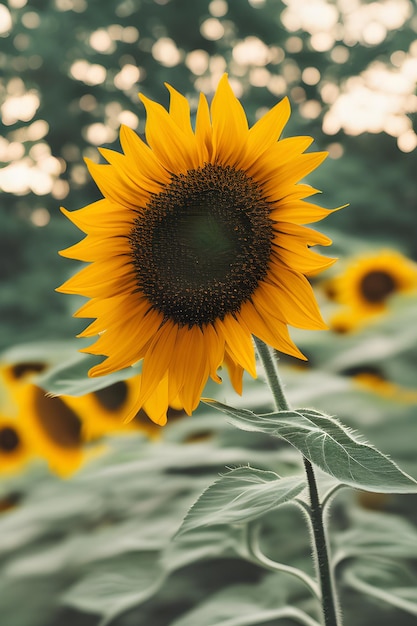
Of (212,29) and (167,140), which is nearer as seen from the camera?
(167,140)

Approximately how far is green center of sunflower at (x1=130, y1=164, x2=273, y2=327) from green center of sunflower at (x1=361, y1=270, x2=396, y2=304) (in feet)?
2.46

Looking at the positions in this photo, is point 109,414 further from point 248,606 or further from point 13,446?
point 248,606

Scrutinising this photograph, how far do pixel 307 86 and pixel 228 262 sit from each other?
1680mm

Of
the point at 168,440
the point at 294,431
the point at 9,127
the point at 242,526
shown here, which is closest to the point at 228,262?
the point at 294,431

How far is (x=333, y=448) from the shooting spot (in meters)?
0.37

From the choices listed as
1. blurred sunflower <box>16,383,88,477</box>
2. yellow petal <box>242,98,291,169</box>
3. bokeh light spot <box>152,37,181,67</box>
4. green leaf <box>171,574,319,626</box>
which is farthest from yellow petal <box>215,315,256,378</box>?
bokeh light spot <box>152,37,181,67</box>

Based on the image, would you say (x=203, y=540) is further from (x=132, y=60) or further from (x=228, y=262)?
(x=132, y=60)

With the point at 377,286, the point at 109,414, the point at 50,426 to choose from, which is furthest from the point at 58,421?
the point at 377,286

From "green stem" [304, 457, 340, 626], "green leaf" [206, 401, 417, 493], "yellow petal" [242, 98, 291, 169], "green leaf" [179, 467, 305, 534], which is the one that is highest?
"yellow petal" [242, 98, 291, 169]

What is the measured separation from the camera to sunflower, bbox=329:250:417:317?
118cm

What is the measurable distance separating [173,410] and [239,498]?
0.54 meters

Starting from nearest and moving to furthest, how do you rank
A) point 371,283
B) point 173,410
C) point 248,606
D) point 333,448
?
point 333,448
point 248,606
point 173,410
point 371,283

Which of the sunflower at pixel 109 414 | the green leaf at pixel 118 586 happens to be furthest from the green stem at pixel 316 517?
the sunflower at pixel 109 414

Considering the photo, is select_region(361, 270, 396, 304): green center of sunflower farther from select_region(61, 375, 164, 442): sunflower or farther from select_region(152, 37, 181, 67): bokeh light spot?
select_region(152, 37, 181, 67): bokeh light spot
